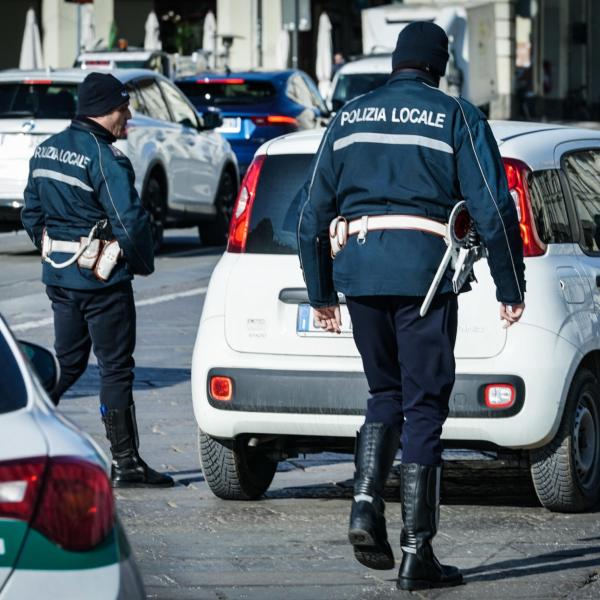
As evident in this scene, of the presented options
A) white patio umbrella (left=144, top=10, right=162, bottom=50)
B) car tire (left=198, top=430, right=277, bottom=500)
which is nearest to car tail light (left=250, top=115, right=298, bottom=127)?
car tire (left=198, top=430, right=277, bottom=500)

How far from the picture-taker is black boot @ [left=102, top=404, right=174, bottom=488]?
743 centimetres

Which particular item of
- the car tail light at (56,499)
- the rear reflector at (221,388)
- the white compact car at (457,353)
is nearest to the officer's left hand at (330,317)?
the white compact car at (457,353)

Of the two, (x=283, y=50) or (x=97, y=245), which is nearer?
(x=97, y=245)

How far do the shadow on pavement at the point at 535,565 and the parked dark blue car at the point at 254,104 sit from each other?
16.5m

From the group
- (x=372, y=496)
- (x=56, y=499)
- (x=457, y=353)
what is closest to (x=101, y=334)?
(x=457, y=353)

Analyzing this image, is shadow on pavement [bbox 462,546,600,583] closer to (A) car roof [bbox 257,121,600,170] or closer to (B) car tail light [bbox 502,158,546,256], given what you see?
(B) car tail light [bbox 502,158,546,256]

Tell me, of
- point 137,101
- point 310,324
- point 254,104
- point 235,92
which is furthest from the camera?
point 235,92

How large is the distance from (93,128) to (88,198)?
29cm

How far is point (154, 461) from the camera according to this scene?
8070mm

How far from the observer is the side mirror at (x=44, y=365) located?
12.9ft

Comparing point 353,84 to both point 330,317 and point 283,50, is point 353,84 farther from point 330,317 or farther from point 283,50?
point 330,317

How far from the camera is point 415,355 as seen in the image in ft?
18.0

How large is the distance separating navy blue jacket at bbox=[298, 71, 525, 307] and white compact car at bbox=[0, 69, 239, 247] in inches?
449

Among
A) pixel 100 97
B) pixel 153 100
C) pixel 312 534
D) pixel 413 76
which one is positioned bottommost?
pixel 312 534
